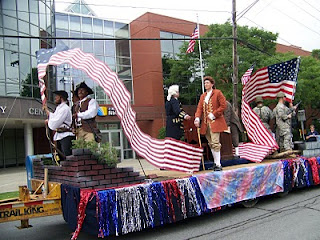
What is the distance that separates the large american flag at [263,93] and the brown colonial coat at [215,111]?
1657mm

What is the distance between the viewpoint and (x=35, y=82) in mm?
20875

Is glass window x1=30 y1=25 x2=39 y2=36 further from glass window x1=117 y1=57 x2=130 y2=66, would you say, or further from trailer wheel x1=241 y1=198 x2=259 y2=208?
trailer wheel x1=241 y1=198 x2=259 y2=208

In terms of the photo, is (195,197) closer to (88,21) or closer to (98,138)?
(98,138)

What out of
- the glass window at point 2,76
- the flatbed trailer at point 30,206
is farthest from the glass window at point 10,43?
the flatbed trailer at point 30,206

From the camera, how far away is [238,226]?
5070 millimetres

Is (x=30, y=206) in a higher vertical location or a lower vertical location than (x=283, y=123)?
lower

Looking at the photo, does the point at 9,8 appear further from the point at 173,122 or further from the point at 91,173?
the point at 91,173

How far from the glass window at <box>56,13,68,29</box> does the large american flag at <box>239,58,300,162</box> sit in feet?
65.4

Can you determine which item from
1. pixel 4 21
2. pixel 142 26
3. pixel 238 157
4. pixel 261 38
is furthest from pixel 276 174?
pixel 142 26

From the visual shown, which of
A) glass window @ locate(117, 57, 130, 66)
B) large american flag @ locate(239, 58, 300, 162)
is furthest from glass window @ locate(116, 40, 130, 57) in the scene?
large american flag @ locate(239, 58, 300, 162)

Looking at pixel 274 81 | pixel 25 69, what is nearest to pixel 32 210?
pixel 274 81

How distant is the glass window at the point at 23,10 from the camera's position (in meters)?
21.0

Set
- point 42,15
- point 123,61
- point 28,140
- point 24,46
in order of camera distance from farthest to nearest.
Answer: point 123,61, point 42,15, point 28,140, point 24,46

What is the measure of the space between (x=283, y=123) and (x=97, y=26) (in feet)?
70.8
